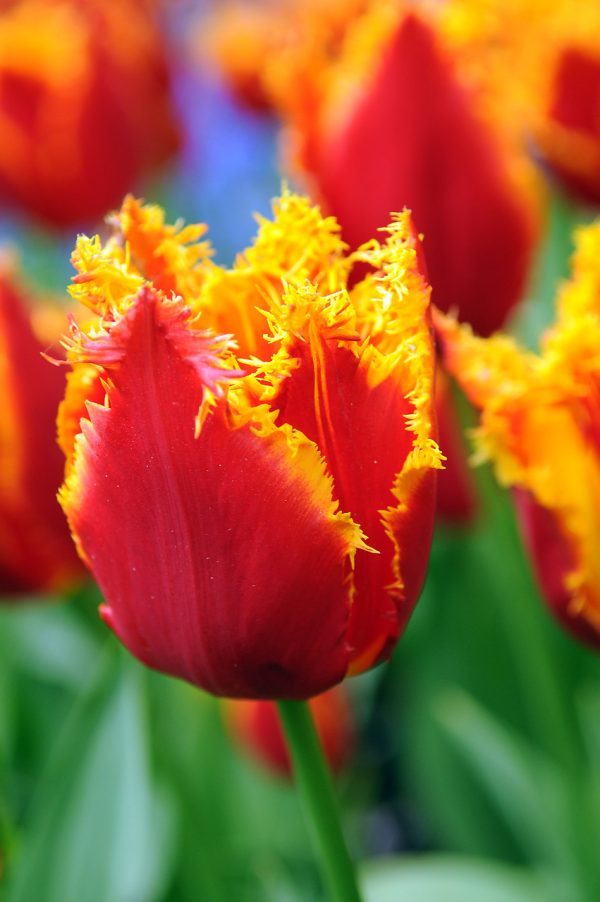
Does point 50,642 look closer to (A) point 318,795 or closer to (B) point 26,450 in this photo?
(B) point 26,450

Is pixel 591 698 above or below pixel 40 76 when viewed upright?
below

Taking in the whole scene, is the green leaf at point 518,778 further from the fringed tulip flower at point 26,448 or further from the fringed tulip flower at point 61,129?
the fringed tulip flower at point 61,129

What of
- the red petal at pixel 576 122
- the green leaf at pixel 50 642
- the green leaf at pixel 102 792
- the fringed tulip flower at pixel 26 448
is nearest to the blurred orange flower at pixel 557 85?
the red petal at pixel 576 122

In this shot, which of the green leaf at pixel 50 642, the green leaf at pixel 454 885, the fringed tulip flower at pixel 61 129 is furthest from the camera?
the fringed tulip flower at pixel 61 129

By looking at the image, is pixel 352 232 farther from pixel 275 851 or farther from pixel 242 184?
pixel 242 184

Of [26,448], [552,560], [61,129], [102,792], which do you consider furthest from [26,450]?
[61,129]

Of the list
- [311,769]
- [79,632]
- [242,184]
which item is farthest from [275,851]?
[242,184]

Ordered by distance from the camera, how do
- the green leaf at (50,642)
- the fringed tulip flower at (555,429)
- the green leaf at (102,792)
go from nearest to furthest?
the fringed tulip flower at (555,429) < the green leaf at (102,792) < the green leaf at (50,642)
